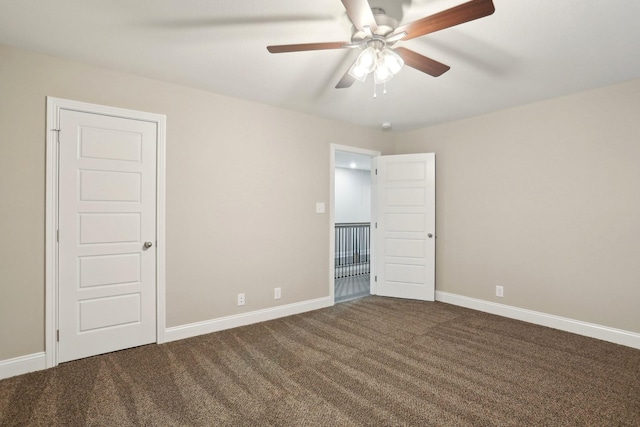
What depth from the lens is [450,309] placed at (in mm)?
4094

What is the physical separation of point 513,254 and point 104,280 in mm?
4356

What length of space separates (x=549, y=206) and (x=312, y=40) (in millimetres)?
3100

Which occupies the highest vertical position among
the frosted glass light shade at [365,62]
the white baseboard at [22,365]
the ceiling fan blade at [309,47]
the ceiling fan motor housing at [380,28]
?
the ceiling fan motor housing at [380,28]

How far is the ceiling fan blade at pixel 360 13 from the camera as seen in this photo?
5.11ft

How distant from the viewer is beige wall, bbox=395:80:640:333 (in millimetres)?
3035

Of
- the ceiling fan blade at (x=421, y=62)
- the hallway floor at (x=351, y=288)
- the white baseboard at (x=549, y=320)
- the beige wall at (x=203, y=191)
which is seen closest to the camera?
the ceiling fan blade at (x=421, y=62)

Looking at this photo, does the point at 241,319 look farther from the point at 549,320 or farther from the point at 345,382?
the point at 549,320

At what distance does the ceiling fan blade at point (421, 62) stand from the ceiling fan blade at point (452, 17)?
0.49ft

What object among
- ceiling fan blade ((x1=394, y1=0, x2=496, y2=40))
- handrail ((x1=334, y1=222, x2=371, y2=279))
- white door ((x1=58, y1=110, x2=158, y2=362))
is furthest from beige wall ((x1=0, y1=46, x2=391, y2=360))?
handrail ((x1=334, y1=222, x2=371, y2=279))

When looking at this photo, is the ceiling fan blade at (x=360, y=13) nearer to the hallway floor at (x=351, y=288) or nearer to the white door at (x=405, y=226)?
the white door at (x=405, y=226)

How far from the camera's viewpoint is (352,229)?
7.19m

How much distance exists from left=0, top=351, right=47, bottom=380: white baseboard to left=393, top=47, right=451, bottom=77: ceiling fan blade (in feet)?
11.5

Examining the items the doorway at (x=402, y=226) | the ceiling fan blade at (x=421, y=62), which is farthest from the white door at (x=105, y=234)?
the ceiling fan blade at (x=421, y=62)

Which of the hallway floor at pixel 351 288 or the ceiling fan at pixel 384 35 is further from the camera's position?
the hallway floor at pixel 351 288
